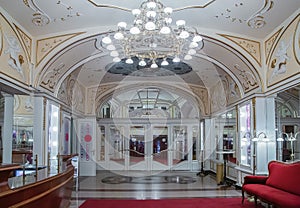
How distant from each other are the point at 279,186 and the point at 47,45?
5.69m

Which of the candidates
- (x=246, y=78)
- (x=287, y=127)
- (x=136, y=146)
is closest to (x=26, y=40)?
(x=246, y=78)

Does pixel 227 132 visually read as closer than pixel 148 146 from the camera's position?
Yes

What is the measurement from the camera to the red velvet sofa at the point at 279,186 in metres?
5.47

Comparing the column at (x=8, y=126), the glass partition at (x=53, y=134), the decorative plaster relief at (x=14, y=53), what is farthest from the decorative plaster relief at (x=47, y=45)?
the glass partition at (x=53, y=134)

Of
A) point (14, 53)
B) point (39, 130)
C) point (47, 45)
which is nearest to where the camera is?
point (14, 53)

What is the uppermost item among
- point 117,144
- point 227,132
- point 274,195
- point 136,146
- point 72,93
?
point 72,93

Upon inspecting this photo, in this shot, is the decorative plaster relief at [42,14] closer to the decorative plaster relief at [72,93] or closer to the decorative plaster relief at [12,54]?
the decorative plaster relief at [12,54]

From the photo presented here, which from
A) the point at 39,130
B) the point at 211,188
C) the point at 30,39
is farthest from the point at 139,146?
the point at 30,39

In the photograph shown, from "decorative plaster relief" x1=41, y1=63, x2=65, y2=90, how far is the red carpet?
3.03 m

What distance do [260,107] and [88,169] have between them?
25.8 ft

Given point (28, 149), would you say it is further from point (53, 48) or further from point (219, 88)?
point (219, 88)

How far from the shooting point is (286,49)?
21.5ft

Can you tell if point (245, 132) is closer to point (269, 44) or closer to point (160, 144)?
point (269, 44)

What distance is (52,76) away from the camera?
335 inches
